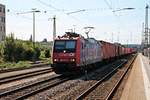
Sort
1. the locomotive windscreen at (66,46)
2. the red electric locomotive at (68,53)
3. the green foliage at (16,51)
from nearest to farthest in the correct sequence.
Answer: the red electric locomotive at (68,53) → the locomotive windscreen at (66,46) → the green foliage at (16,51)

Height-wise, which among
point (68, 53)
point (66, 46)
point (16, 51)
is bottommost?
point (16, 51)

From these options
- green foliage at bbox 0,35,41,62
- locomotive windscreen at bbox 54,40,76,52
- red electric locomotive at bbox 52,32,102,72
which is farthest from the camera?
green foliage at bbox 0,35,41,62

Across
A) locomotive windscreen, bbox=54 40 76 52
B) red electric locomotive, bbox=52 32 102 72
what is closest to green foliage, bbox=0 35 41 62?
red electric locomotive, bbox=52 32 102 72

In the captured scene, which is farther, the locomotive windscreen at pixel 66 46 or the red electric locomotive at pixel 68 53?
the locomotive windscreen at pixel 66 46

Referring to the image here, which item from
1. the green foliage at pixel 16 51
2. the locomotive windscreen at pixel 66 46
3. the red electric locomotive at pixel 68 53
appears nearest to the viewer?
the red electric locomotive at pixel 68 53

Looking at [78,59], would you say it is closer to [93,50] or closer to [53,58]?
[53,58]

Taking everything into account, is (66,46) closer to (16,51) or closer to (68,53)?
(68,53)

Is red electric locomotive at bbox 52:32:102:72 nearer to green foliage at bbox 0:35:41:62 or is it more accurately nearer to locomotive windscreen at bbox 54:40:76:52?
locomotive windscreen at bbox 54:40:76:52

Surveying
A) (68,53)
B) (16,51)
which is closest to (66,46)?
(68,53)

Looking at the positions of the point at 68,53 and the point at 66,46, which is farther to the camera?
the point at 66,46

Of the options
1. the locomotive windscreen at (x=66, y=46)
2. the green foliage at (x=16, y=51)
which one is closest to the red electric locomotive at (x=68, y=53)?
the locomotive windscreen at (x=66, y=46)

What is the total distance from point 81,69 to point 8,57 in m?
26.5

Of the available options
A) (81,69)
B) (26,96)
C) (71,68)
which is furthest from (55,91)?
(81,69)

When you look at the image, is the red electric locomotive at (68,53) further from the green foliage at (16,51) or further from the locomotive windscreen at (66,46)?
the green foliage at (16,51)
